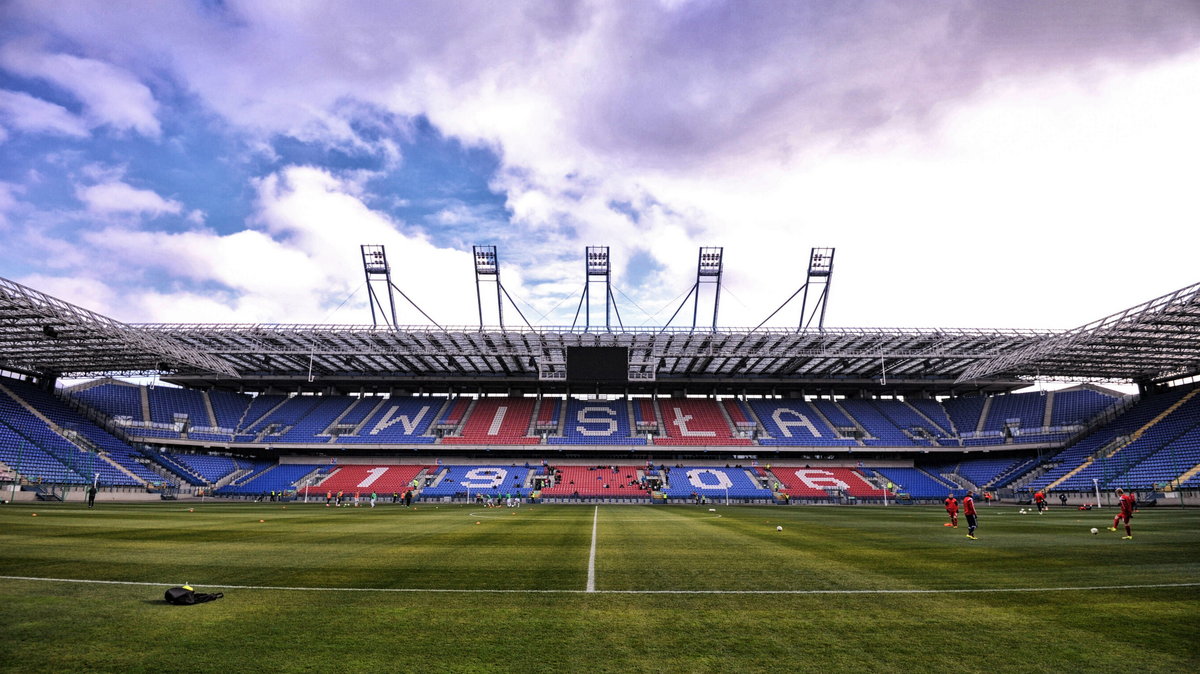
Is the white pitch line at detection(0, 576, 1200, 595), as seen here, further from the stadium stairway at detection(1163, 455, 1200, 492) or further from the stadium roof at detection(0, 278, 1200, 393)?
the stadium stairway at detection(1163, 455, 1200, 492)

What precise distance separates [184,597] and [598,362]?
37540 mm

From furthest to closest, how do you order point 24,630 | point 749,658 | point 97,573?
1. point 97,573
2. point 24,630
3. point 749,658

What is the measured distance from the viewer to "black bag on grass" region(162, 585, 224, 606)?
272 inches

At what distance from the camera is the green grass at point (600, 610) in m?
5.04

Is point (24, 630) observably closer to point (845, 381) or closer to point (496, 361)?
point (496, 361)

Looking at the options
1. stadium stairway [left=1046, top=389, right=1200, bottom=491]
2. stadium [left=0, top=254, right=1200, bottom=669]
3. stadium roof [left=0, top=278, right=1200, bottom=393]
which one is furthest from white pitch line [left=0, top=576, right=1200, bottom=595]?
stadium stairway [left=1046, top=389, right=1200, bottom=491]

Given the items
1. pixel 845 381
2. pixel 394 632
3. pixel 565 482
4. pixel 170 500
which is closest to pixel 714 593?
pixel 394 632

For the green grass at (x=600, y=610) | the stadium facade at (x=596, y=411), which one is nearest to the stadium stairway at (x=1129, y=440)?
the stadium facade at (x=596, y=411)

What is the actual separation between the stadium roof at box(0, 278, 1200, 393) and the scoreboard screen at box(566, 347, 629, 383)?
1.74m

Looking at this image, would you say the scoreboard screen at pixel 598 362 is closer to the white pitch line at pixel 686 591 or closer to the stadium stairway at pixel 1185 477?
the stadium stairway at pixel 1185 477

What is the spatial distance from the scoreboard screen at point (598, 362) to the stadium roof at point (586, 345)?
5.70 feet

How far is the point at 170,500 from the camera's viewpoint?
3966cm

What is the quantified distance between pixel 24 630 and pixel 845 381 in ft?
202

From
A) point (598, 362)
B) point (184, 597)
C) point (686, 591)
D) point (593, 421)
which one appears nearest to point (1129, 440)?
point (598, 362)
